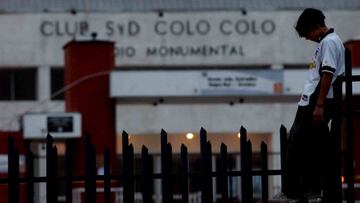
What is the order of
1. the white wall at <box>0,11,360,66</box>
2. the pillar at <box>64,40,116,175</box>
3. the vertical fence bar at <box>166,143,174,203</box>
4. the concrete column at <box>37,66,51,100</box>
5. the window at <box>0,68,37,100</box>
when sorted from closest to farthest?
the vertical fence bar at <box>166,143,174,203</box> < the pillar at <box>64,40,116,175</box> < the white wall at <box>0,11,360,66</box> < the concrete column at <box>37,66,51,100</box> < the window at <box>0,68,37,100</box>

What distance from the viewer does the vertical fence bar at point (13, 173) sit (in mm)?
8648

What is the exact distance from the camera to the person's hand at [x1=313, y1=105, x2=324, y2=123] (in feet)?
28.5

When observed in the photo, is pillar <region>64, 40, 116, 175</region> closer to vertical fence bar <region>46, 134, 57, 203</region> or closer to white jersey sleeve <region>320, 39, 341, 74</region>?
vertical fence bar <region>46, 134, 57, 203</region>

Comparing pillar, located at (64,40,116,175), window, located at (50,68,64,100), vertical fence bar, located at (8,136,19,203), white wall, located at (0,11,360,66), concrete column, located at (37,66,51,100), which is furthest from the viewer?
window, located at (50,68,64,100)

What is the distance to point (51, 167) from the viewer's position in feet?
28.7

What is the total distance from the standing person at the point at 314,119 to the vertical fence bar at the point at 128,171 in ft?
4.06

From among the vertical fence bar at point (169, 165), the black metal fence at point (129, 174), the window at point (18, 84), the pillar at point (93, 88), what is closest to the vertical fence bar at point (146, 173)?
the black metal fence at point (129, 174)

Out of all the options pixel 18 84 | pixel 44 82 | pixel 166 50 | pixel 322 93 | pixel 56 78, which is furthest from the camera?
pixel 18 84

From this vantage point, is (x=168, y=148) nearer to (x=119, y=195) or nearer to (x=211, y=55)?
(x=119, y=195)

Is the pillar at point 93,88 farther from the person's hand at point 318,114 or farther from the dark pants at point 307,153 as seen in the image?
the person's hand at point 318,114

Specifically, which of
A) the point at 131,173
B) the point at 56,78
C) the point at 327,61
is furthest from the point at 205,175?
the point at 56,78

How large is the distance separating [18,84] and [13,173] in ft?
113

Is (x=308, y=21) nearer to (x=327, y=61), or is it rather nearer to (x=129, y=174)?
(x=327, y=61)

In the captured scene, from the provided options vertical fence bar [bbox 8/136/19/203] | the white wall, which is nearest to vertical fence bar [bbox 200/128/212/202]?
vertical fence bar [bbox 8/136/19/203]
